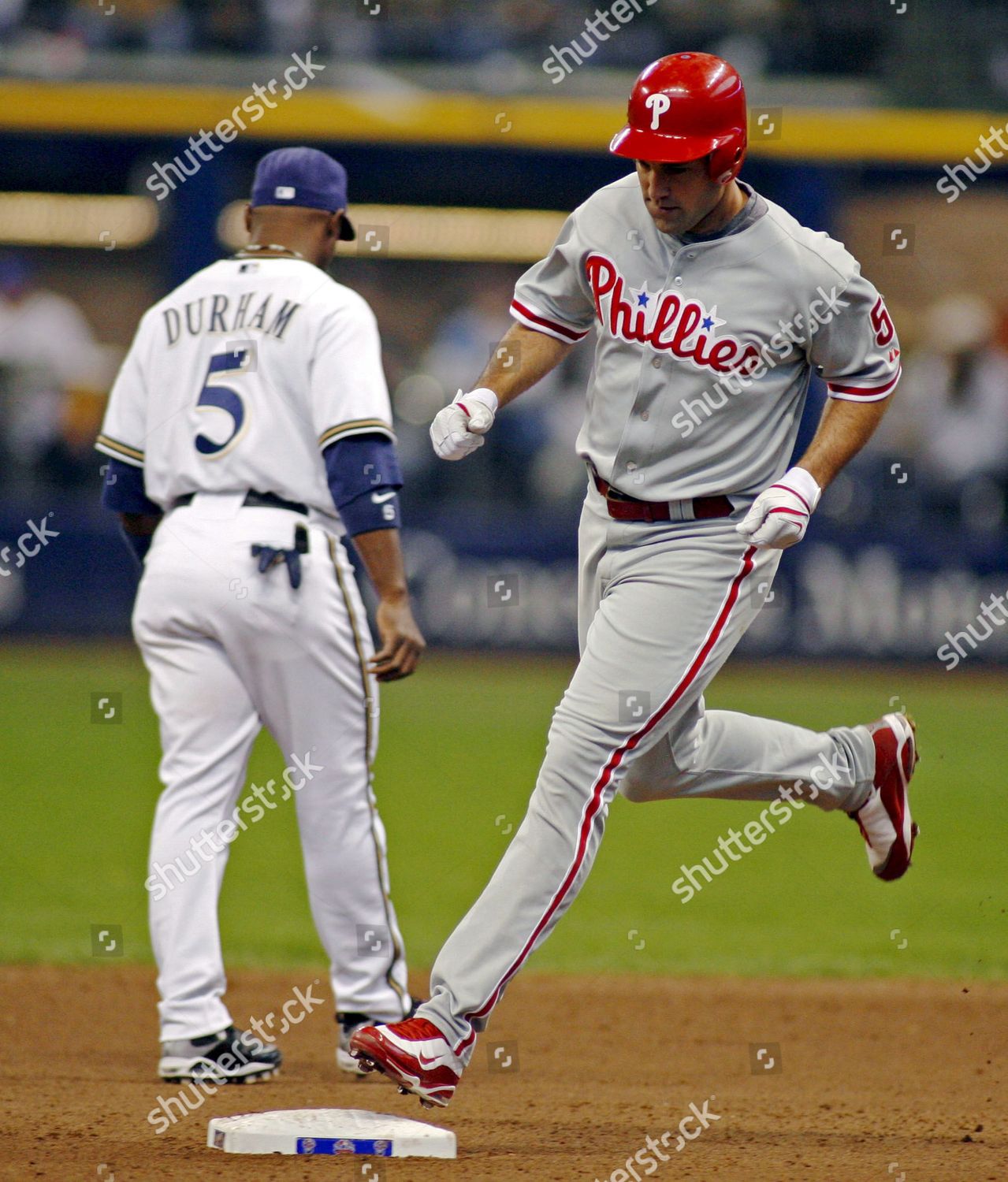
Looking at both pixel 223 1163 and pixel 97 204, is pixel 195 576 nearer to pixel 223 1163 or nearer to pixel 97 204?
pixel 223 1163

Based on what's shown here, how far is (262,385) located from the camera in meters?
4.19

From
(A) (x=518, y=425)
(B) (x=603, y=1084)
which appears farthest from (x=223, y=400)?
(A) (x=518, y=425)

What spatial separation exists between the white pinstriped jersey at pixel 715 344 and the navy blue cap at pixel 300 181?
0.80 metres

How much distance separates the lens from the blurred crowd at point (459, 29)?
15.5 meters

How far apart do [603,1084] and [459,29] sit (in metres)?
13.3

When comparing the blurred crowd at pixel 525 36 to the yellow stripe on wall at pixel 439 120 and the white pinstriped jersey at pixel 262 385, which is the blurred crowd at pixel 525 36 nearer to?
the yellow stripe on wall at pixel 439 120

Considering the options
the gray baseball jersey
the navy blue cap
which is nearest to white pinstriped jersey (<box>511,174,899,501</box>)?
the gray baseball jersey

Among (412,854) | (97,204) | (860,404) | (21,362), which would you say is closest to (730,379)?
(860,404)

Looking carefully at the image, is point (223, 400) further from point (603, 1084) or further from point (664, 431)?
point (603, 1084)

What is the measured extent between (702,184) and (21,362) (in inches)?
470

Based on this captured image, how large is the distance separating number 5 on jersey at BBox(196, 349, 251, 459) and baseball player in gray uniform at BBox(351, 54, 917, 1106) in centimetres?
59

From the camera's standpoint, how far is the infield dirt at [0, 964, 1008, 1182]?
11.2 feet

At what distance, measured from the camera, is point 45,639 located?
45.4 ft

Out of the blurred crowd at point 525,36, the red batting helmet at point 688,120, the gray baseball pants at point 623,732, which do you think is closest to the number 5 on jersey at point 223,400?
the gray baseball pants at point 623,732
